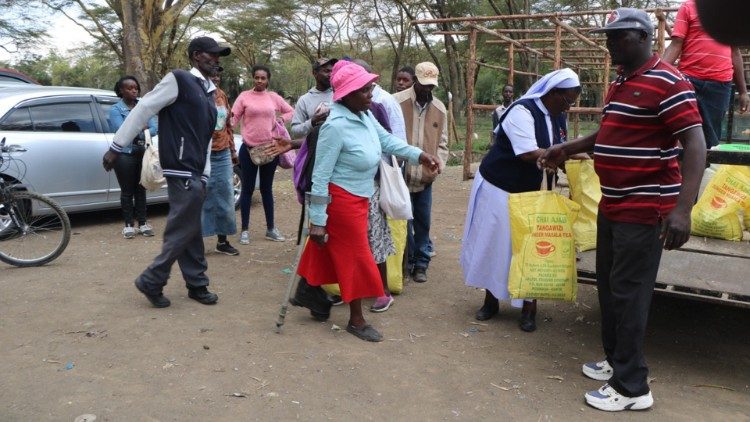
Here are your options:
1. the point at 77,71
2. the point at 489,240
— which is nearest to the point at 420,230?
the point at 489,240

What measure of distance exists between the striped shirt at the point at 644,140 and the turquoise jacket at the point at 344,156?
136 cm

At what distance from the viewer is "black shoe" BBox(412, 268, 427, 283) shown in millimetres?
5285

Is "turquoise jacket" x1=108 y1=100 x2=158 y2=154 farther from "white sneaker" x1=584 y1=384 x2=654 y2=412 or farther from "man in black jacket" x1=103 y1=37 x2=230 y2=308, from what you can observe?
"white sneaker" x1=584 y1=384 x2=654 y2=412

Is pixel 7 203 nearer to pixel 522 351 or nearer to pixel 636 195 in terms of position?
pixel 522 351

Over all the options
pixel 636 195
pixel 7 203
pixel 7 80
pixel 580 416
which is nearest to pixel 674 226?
pixel 636 195

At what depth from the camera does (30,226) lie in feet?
18.1

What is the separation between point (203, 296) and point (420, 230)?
187 centimetres

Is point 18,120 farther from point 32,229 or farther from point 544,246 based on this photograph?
point 544,246

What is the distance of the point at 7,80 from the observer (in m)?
9.93

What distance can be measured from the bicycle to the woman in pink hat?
8.79 ft

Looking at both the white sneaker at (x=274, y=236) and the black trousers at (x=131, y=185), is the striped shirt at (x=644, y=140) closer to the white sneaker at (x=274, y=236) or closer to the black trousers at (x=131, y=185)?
the white sneaker at (x=274, y=236)

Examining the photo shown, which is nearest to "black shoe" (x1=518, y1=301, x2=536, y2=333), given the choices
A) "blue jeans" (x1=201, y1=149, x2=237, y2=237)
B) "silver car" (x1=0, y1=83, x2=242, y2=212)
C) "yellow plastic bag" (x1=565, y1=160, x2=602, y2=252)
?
"yellow plastic bag" (x1=565, y1=160, x2=602, y2=252)

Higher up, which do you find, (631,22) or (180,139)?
(631,22)

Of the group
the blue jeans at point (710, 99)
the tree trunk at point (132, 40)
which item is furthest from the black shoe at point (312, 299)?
the tree trunk at point (132, 40)
